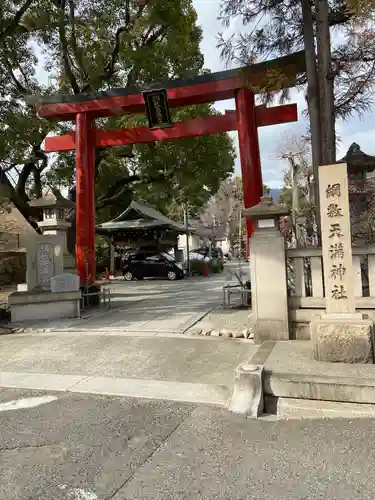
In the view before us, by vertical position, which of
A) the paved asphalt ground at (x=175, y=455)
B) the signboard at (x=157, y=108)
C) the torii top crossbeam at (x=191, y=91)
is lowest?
the paved asphalt ground at (x=175, y=455)

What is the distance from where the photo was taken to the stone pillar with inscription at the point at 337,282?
15.3 ft

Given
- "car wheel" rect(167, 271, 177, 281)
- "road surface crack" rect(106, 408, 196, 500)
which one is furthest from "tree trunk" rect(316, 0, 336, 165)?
"car wheel" rect(167, 271, 177, 281)

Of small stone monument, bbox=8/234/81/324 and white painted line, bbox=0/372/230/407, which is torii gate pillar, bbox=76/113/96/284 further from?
white painted line, bbox=0/372/230/407

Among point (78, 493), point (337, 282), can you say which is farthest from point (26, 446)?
point (337, 282)

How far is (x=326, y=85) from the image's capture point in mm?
7578

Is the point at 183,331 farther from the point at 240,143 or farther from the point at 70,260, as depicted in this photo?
the point at 70,260

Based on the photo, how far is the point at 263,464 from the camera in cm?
300

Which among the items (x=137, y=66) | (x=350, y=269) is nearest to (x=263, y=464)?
(x=350, y=269)

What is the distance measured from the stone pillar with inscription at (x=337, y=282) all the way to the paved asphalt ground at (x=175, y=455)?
1.14 meters

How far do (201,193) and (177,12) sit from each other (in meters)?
9.72

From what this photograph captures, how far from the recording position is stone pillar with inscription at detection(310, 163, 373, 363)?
4668 mm

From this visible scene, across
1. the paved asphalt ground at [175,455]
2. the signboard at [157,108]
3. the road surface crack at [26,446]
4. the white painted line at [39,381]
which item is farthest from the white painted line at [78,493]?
the signboard at [157,108]

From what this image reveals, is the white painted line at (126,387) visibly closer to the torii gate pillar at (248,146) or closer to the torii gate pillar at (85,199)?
the torii gate pillar at (248,146)

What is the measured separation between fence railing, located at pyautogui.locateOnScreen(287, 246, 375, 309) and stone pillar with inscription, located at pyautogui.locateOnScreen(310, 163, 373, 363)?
3.34 ft
